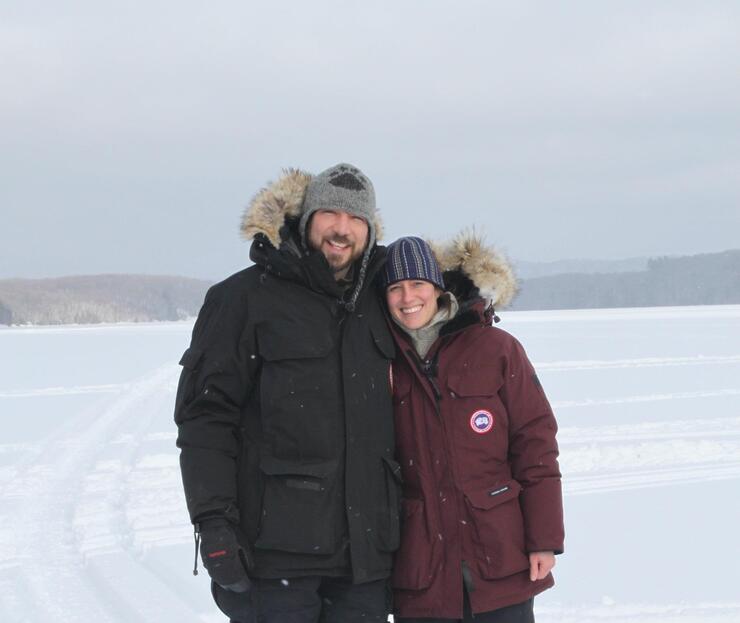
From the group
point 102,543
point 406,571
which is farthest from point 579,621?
point 102,543

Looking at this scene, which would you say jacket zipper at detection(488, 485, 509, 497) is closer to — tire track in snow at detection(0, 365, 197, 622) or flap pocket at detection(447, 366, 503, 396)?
flap pocket at detection(447, 366, 503, 396)

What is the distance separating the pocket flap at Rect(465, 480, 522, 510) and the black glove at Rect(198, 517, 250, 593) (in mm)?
660

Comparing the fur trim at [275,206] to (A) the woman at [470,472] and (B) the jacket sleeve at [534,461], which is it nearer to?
(A) the woman at [470,472]

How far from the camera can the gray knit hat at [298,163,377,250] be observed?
2.30 metres

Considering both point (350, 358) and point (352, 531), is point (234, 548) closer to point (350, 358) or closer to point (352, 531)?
point (352, 531)

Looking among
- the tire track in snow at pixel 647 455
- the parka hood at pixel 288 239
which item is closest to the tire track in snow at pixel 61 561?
the parka hood at pixel 288 239

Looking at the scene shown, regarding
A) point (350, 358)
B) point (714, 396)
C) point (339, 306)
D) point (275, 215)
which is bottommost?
point (714, 396)

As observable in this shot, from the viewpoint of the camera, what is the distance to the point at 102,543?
438 centimetres

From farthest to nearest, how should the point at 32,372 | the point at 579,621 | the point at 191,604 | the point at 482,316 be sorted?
the point at 32,372 < the point at 191,604 < the point at 579,621 < the point at 482,316

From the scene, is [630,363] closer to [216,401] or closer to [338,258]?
[338,258]

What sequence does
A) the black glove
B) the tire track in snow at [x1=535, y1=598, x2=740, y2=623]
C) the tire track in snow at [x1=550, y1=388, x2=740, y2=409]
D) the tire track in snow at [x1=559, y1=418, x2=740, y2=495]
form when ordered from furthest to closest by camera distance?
the tire track in snow at [x1=550, y1=388, x2=740, y2=409]
the tire track in snow at [x1=559, y1=418, x2=740, y2=495]
the tire track in snow at [x1=535, y1=598, x2=740, y2=623]
the black glove

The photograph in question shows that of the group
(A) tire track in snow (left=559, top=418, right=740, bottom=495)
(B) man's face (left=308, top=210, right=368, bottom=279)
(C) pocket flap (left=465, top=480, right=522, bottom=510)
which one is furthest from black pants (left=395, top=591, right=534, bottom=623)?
(A) tire track in snow (left=559, top=418, right=740, bottom=495)

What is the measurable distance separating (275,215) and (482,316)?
700 millimetres

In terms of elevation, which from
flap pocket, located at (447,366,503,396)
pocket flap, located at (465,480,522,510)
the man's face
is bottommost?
pocket flap, located at (465,480,522,510)
